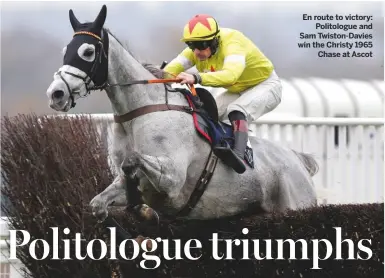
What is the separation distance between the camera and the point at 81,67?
21.7 feet

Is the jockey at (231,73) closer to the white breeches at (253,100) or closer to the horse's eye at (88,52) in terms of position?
the white breeches at (253,100)

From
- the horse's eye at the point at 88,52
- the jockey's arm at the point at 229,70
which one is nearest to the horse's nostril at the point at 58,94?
the horse's eye at the point at 88,52

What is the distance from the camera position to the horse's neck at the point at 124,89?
691cm

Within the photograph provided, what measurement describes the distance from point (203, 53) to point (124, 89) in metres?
0.63

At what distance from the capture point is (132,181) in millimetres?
6609

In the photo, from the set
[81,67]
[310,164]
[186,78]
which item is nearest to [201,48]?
[186,78]

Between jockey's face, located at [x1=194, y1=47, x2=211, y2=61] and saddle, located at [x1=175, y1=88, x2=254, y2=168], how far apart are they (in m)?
0.23

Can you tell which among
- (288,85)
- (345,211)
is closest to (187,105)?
(345,211)

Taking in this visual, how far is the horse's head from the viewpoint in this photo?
6.44 meters

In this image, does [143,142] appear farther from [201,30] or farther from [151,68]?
[201,30]

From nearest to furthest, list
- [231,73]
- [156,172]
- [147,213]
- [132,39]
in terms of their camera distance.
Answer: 1. [156,172]
2. [147,213]
3. [231,73]
4. [132,39]

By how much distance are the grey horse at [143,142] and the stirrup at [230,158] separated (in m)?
0.08

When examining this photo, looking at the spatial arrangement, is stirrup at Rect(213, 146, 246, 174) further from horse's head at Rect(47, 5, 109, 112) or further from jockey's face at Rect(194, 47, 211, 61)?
horse's head at Rect(47, 5, 109, 112)

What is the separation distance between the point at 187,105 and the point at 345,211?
1250 millimetres
